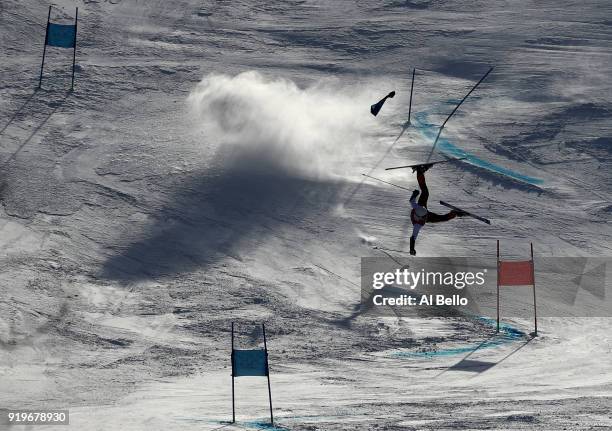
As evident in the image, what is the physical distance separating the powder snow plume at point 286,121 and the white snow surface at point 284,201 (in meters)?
0.06

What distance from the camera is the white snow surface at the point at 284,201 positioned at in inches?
715

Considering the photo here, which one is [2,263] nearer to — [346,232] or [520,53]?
[346,232]

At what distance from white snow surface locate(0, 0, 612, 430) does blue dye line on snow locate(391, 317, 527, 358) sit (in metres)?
0.08

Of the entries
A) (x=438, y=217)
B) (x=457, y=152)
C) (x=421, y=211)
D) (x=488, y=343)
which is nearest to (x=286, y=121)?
(x=457, y=152)

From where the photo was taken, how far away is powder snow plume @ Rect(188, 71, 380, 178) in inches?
1011

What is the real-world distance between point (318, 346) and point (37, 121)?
940cm

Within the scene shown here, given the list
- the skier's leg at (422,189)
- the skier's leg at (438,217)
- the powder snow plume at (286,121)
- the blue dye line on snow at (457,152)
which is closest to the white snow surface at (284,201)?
the powder snow plume at (286,121)

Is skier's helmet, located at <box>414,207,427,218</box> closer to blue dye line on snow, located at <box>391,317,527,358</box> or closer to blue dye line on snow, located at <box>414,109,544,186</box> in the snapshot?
blue dye line on snow, located at <box>391,317,527,358</box>

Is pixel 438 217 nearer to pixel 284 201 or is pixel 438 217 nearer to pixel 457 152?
pixel 284 201

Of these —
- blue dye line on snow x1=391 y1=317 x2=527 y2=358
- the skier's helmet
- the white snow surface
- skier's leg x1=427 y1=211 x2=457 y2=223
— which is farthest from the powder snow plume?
blue dye line on snow x1=391 y1=317 x2=527 y2=358

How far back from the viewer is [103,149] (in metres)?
25.5

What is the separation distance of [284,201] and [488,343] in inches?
225

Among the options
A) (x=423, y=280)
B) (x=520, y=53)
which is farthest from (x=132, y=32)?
(x=423, y=280)

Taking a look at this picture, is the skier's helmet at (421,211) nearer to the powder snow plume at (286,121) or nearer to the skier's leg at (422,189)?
the skier's leg at (422,189)
